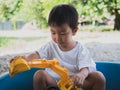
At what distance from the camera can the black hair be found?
0.86 metres

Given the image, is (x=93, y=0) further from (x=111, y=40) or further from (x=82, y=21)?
(x=111, y=40)

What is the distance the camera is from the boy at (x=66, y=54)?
2.81ft

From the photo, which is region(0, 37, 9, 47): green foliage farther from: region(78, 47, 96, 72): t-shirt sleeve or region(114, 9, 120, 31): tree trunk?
region(78, 47, 96, 72): t-shirt sleeve

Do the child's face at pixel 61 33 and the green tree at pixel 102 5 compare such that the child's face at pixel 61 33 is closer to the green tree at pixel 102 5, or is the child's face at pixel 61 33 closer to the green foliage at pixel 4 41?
the green foliage at pixel 4 41

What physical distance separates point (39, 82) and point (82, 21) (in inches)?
123

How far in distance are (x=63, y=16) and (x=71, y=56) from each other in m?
0.14

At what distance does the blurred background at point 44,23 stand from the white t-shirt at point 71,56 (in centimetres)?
141

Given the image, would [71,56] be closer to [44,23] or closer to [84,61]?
[84,61]

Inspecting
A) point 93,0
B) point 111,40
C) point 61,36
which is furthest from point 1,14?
point 61,36

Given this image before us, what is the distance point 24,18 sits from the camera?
4195 millimetres

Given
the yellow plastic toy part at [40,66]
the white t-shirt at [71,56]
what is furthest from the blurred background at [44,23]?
the yellow plastic toy part at [40,66]

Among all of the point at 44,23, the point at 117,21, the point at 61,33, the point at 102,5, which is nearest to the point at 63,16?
the point at 61,33

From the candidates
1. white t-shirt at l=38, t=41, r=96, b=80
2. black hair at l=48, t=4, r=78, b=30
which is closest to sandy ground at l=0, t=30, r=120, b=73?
white t-shirt at l=38, t=41, r=96, b=80

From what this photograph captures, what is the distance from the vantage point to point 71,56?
0.94 meters
